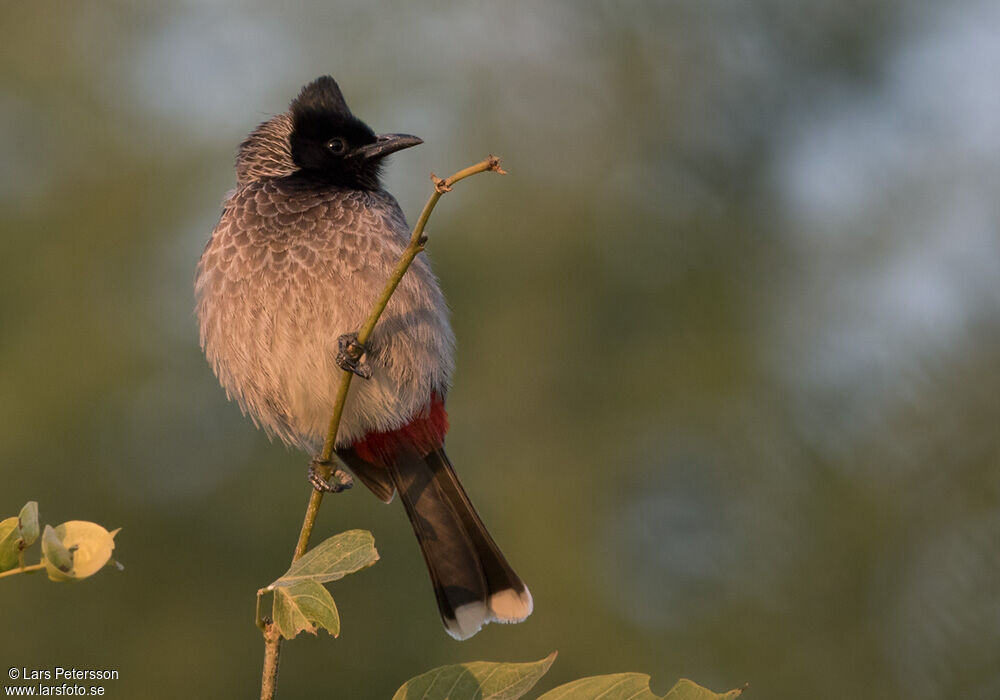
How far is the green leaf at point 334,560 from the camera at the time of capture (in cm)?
147

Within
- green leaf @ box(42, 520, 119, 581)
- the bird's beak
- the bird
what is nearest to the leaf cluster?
green leaf @ box(42, 520, 119, 581)

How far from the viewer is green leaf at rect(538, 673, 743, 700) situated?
146 cm

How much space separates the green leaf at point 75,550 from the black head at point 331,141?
8.19 feet

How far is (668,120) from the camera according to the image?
31.6 ft

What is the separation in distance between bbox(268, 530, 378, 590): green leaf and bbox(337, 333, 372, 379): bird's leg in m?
0.70

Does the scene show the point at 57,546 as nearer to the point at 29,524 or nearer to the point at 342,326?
the point at 29,524

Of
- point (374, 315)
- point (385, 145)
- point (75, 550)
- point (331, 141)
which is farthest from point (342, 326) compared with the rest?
point (75, 550)

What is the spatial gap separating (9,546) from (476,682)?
634 mm

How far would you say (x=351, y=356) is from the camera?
2.59 meters

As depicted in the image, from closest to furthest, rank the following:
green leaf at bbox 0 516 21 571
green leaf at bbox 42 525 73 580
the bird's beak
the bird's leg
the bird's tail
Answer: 1. green leaf at bbox 42 525 73 580
2. green leaf at bbox 0 516 21 571
3. the bird's leg
4. the bird's beak
5. the bird's tail

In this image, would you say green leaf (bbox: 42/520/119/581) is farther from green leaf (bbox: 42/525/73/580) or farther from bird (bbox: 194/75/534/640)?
bird (bbox: 194/75/534/640)

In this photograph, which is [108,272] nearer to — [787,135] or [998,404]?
[787,135]

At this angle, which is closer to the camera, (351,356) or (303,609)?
(303,609)

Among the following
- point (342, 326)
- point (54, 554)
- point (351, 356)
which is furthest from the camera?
point (342, 326)
